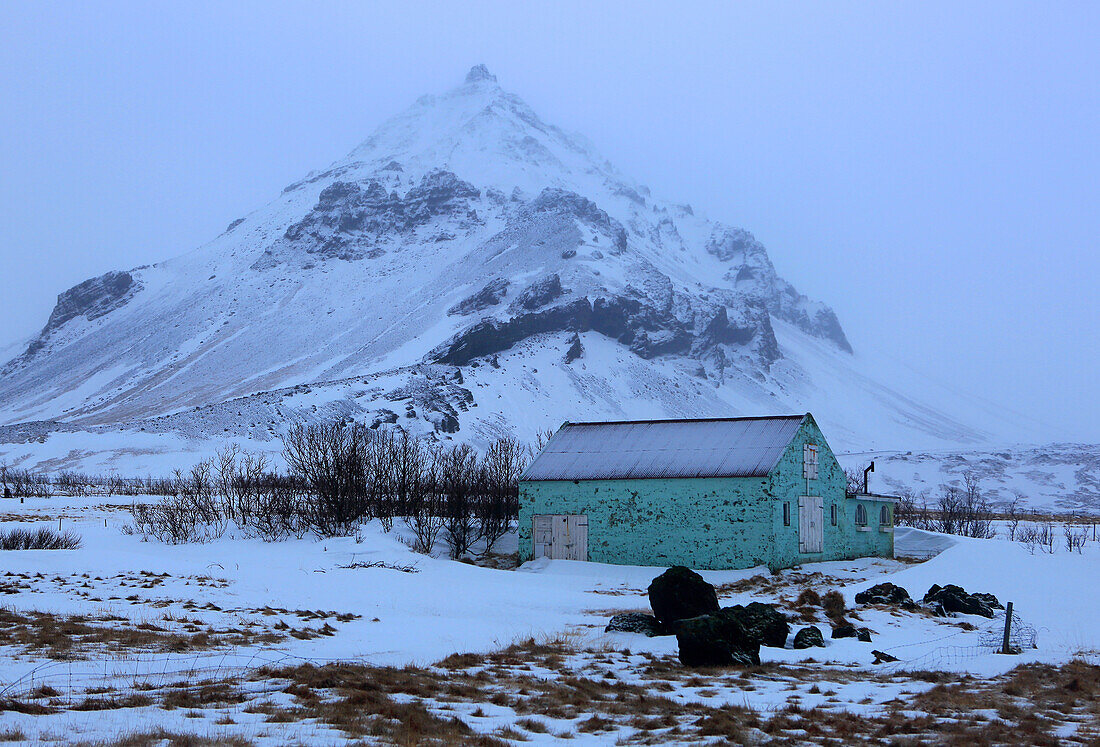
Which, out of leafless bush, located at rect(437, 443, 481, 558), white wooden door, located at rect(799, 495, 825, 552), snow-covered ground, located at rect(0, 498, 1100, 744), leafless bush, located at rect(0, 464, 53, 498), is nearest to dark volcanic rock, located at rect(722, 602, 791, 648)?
snow-covered ground, located at rect(0, 498, 1100, 744)

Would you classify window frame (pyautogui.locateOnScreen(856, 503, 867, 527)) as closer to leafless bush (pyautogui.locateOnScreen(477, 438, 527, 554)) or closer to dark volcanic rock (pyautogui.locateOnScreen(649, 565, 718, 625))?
leafless bush (pyautogui.locateOnScreen(477, 438, 527, 554))

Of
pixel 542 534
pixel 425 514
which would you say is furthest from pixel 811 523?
pixel 425 514

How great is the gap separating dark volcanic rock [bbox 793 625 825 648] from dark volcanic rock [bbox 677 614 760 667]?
185cm

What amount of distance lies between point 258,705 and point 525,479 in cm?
2517

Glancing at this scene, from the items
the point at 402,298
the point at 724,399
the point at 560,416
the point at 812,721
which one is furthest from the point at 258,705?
the point at 402,298

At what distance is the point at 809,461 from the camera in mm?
33469

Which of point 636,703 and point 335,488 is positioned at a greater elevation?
point 335,488

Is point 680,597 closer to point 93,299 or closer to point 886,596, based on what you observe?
point 886,596

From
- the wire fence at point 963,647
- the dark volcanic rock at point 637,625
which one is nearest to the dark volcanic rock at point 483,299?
the dark volcanic rock at point 637,625

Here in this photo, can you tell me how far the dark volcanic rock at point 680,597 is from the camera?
17516mm

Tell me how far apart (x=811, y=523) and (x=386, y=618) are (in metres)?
18.5

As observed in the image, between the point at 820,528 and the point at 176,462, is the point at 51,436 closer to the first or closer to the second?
the point at 176,462

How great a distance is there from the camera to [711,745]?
8836mm

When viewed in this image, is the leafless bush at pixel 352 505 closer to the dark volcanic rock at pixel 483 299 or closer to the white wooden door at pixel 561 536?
the white wooden door at pixel 561 536
